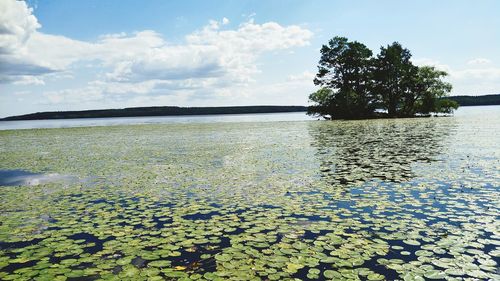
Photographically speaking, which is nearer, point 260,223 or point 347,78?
point 260,223

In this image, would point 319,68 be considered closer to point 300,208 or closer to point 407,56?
point 407,56

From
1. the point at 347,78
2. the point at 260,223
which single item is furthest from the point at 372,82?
the point at 260,223

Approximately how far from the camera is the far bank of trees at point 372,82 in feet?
217

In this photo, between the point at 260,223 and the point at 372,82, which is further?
the point at 372,82

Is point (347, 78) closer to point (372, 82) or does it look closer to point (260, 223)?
point (372, 82)

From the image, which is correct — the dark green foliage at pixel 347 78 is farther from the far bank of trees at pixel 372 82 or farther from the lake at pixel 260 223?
the lake at pixel 260 223

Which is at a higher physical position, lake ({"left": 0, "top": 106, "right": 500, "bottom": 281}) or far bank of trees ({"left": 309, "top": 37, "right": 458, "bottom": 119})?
far bank of trees ({"left": 309, "top": 37, "right": 458, "bottom": 119})

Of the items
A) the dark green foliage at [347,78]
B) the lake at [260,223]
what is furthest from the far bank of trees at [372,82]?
the lake at [260,223]

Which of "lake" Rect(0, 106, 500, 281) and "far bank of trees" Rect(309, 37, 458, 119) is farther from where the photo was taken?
"far bank of trees" Rect(309, 37, 458, 119)

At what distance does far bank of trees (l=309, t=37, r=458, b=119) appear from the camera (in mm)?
66250

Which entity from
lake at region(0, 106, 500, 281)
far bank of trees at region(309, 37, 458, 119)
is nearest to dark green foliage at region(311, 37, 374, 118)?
far bank of trees at region(309, 37, 458, 119)

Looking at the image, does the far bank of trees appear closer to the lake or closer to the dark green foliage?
the dark green foliage

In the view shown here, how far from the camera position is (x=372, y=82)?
67812mm

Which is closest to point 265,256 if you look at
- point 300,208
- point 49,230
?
point 300,208
